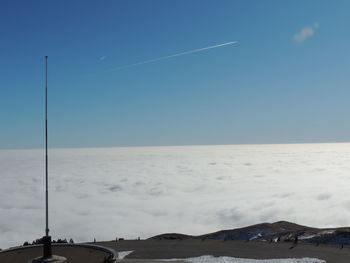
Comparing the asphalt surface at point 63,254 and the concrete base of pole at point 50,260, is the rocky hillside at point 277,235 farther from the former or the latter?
the concrete base of pole at point 50,260

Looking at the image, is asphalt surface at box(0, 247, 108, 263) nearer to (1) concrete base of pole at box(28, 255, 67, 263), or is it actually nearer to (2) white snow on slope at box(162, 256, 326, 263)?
(1) concrete base of pole at box(28, 255, 67, 263)

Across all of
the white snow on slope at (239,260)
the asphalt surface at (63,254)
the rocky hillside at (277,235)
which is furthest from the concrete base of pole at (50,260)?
the rocky hillside at (277,235)

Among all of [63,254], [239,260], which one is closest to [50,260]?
[63,254]

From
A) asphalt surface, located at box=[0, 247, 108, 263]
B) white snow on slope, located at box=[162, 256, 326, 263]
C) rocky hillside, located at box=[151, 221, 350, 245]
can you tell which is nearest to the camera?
asphalt surface, located at box=[0, 247, 108, 263]

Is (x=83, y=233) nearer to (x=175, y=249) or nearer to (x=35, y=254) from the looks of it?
(x=175, y=249)

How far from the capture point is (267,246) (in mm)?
34844

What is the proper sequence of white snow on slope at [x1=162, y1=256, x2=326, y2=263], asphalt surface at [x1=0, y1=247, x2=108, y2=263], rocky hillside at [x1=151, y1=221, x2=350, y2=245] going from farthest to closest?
rocky hillside at [x1=151, y1=221, x2=350, y2=245]
white snow on slope at [x1=162, y1=256, x2=326, y2=263]
asphalt surface at [x1=0, y1=247, x2=108, y2=263]

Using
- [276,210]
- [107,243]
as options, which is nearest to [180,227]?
[276,210]

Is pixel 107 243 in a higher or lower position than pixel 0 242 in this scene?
lower

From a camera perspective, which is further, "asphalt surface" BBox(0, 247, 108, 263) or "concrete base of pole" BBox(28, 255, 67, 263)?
"asphalt surface" BBox(0, 247, 108, 263)

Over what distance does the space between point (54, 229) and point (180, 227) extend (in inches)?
1518

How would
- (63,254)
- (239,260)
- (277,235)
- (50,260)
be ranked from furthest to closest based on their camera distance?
(277,235) → (239,260) → (63,254) → (50,260)

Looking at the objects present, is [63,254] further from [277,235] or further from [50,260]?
[277,235]

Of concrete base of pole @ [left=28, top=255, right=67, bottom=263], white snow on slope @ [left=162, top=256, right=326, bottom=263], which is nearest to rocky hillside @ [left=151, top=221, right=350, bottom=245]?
Result: white snow on slope @ [left=162, top=256, right=326, bottom=263]
